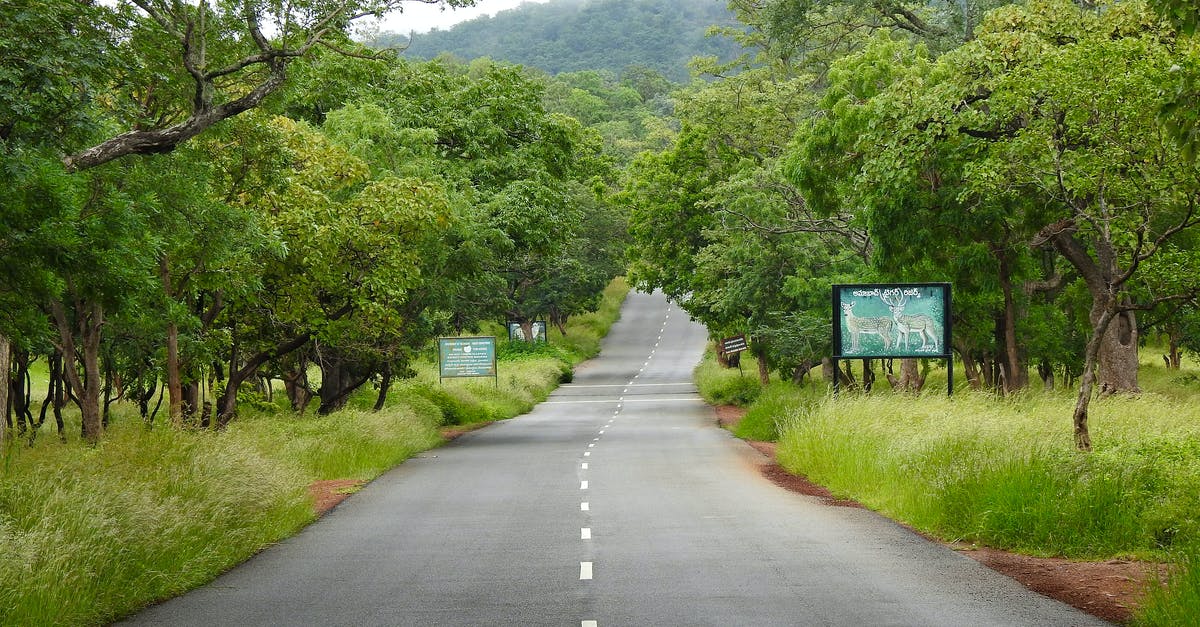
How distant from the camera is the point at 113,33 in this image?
14.8m

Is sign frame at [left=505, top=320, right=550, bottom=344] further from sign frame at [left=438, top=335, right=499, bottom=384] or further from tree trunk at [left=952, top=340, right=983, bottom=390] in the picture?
tree trunk at [left=952, top=340, right=983, bottom=390]

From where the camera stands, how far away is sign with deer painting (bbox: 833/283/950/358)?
86.6ft

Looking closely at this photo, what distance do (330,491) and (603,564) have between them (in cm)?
953

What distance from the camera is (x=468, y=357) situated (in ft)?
160

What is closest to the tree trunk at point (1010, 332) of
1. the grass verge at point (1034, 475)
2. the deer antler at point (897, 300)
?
the deer antler at point (897, 300)

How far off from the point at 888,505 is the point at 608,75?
187m

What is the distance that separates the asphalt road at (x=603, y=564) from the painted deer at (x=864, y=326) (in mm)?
4346

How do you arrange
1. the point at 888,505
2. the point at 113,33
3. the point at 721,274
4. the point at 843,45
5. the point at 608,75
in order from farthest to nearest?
the point at 608,75 → the point at 843,45 → the point at 721,274 → the point at 888,505 → the point at 113,33

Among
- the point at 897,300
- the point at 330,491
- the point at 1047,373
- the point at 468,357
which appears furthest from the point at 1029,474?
the point at 468,357

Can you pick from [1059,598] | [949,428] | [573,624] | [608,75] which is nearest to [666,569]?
[573,624]

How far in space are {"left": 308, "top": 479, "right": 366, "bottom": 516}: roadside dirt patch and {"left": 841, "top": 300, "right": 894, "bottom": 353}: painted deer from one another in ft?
36.5

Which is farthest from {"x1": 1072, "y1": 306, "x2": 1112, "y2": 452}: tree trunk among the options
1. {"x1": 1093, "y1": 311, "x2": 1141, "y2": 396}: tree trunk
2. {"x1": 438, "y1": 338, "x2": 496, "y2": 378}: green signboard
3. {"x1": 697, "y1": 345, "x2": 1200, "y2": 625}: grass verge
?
{"x1": 438, "y1": 338, "x2": 496, "y2": 378}: green signboard

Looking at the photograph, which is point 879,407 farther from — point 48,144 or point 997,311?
point 48,144

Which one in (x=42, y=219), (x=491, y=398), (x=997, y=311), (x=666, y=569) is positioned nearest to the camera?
(x=42, y=219)
